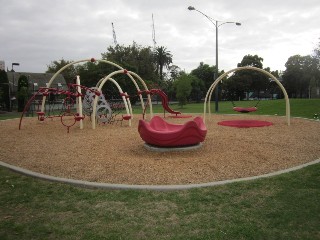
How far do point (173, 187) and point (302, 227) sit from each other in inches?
83.5

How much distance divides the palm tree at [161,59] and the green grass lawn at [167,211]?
209 feet

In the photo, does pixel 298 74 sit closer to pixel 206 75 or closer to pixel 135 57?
pixel 206 75

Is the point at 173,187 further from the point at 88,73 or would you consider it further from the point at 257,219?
the point at 88,73

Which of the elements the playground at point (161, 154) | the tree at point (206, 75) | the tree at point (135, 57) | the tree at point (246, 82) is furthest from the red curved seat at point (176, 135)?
the tree at point (206, 75)

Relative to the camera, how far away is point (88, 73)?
40750mm

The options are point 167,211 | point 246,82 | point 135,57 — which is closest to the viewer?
point 167,211

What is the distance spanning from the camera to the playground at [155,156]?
20.4 ft

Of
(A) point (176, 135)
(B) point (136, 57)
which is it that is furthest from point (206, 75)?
(A) point (176, 135)

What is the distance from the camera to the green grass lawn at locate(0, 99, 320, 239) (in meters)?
3.76

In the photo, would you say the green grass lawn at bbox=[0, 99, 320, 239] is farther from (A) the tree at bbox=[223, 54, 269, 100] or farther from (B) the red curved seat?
(A) the tree at bbox=[223, 54, 269, 100]

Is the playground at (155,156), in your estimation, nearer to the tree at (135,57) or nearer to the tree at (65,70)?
the tree at (135,57)

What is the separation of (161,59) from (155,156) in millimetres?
62157

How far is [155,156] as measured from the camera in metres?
7.90

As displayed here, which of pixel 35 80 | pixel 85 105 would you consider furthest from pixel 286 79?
pixel 85 105
